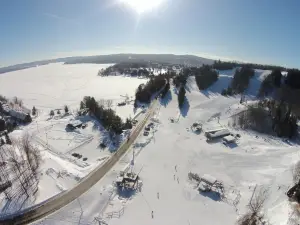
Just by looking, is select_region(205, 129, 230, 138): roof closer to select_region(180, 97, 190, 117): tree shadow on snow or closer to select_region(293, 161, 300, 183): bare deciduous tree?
select_region(293, 161, 300, 183): bare deciduous tree

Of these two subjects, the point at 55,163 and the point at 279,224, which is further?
the point at 55,163

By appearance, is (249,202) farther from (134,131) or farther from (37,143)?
(37,143)

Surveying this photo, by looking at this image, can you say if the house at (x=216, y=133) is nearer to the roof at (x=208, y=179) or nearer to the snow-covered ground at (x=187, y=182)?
the snow-covered ground at (x=187, y=182)

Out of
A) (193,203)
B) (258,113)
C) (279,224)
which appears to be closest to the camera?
(279,224)

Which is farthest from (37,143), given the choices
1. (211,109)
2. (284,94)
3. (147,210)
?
(284,94)

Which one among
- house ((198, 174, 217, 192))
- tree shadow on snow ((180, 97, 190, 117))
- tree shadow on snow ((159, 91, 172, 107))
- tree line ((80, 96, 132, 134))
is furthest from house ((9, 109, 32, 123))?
house ((198, 174, 217, 192))

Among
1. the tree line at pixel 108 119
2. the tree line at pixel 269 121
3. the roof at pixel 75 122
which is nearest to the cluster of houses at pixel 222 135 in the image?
the tree line at pixel 269 121
